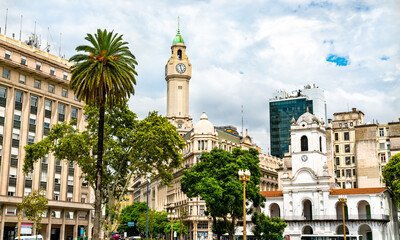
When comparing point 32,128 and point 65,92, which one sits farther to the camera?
point 65,92

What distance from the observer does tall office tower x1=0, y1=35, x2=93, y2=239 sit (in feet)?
219

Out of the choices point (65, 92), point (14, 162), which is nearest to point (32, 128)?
point (14, 162)

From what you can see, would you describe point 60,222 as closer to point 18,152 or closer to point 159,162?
point 18,152

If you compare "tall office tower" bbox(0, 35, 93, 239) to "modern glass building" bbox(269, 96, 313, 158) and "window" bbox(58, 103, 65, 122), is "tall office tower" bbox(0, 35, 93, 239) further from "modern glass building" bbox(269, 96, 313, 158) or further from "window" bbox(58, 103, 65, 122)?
"modern glass building" bbox(269, 96, 313, 158)

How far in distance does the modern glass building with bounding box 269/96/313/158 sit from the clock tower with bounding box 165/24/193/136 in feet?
161

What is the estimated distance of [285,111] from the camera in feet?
580

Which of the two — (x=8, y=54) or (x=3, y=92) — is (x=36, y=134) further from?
(x=8, y=54)

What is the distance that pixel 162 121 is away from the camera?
161 ft

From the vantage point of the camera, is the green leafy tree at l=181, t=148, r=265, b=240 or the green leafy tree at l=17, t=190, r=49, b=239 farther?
the green leafy tree at l=181, t=148, r=265, b=240

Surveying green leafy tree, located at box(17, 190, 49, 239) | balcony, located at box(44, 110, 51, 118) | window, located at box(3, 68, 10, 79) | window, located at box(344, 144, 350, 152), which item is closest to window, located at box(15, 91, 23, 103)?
window, located at box(3, 68, 10, 79)

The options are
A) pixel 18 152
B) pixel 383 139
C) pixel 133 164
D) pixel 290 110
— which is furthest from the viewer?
pixel 290 110

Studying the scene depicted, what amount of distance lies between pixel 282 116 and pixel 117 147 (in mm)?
135360

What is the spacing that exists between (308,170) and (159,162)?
3904 centimetres

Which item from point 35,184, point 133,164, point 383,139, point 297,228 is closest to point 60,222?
point 35,184
